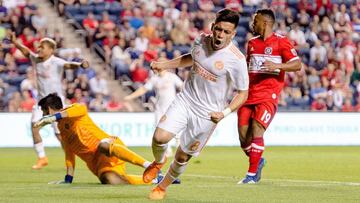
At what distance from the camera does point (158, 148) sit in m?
12.7

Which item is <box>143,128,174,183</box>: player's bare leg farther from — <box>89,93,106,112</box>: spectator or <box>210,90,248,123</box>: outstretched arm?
<box>89,93,106,112</box>: spectator

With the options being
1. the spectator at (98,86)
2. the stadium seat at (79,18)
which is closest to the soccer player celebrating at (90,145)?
the spectator at (98,86)

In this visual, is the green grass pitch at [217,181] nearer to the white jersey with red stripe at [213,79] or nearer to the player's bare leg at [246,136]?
the player's bare leg at [246,136]

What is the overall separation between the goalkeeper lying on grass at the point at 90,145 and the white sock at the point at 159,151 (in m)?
1.82

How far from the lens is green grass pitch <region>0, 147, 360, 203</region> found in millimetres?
12984

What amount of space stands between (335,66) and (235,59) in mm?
22121

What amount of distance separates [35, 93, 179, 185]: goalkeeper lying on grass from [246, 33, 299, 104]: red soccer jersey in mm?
2109

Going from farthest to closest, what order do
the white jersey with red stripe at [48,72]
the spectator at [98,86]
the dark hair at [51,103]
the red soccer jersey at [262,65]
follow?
the spectator at [98,86], the white jersey with red stripe at [48,72], the red soccer jersey at [262,65], the dark hair at [51,103]

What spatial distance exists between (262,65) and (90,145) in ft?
9.35

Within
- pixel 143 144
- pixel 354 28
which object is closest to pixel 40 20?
pixel 143 144

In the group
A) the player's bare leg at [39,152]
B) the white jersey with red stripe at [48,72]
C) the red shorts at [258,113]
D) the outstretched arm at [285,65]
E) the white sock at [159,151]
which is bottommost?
the player's bare leg at [39,152]

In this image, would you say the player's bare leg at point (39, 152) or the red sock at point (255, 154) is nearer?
the red sock at point (255, 154)

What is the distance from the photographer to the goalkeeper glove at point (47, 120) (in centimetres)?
1420

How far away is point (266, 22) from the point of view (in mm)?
15875
